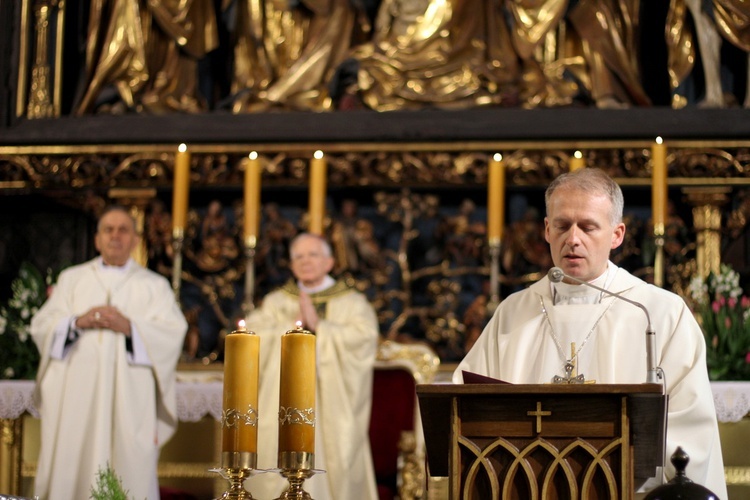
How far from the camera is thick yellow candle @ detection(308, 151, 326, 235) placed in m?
7.90

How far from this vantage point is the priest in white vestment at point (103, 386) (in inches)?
267

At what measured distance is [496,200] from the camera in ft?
25.5

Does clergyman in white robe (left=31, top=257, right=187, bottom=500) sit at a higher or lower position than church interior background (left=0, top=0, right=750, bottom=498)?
lower

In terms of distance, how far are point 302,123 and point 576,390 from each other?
19.0 feet

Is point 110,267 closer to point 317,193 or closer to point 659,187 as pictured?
point 317,193

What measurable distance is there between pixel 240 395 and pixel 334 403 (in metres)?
4.26

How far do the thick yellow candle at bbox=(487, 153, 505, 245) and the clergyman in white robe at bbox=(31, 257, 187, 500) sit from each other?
1924 millimetres

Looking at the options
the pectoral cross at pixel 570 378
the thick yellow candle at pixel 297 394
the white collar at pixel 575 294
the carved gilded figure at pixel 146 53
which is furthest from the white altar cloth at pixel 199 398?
the thick yellow candle at pixel 297 394

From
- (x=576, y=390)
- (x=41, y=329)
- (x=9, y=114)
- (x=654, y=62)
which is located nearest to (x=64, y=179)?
(x=9, y=114)

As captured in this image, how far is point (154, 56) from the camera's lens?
914 cm

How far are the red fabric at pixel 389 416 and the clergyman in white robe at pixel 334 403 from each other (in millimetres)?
277

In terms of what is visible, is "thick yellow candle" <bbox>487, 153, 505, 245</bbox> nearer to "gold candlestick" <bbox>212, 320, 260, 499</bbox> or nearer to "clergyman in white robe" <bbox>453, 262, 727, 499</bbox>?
"clergyman in white robe" <bbox>453, 262, 727, 499</bbox>

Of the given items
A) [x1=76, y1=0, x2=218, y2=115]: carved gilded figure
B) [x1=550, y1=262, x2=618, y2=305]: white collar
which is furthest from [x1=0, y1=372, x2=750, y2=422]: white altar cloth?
[x1=550, y1=262, x2=618, y2=305]: white collar

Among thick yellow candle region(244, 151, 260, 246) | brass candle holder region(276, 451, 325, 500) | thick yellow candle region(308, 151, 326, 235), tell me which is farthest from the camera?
thick yellow candle region(308, 151, 326, 235)
